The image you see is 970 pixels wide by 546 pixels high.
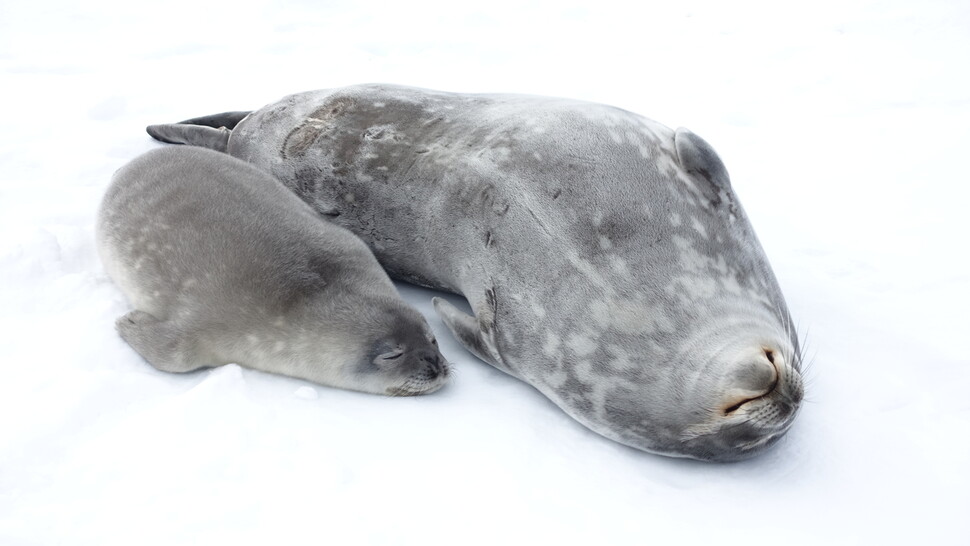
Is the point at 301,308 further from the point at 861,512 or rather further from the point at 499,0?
the point at 499,0

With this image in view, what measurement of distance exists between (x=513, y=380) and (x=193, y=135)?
1.94 metres

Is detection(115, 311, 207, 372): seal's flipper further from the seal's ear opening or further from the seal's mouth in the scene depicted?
the seal's ear opening

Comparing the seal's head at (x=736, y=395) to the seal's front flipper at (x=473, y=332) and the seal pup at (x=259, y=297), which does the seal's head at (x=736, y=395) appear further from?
the seal pup at (x=259, y=297)

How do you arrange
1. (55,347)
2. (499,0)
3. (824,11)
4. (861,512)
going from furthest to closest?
(499,0) < (824,11) < (55,347) < (861,512)

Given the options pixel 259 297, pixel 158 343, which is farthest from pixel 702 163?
pixel 158 343

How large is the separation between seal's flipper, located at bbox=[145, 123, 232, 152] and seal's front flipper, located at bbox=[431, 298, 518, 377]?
133 cm

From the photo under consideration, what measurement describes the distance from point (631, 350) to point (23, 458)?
1470mm

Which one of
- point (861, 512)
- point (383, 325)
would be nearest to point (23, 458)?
point (383, 325)

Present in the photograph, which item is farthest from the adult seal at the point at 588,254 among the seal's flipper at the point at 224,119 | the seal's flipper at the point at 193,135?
the seal's flipper at the point at 224,119

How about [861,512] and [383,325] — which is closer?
[861,512]

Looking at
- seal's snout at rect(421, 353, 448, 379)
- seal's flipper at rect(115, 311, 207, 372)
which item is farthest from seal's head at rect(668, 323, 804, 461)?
seal's flipper at rect(115, 311, 207, 372)

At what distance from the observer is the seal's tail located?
3.69 m

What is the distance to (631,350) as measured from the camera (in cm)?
231

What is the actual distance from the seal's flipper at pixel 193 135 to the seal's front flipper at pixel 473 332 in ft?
4.37
